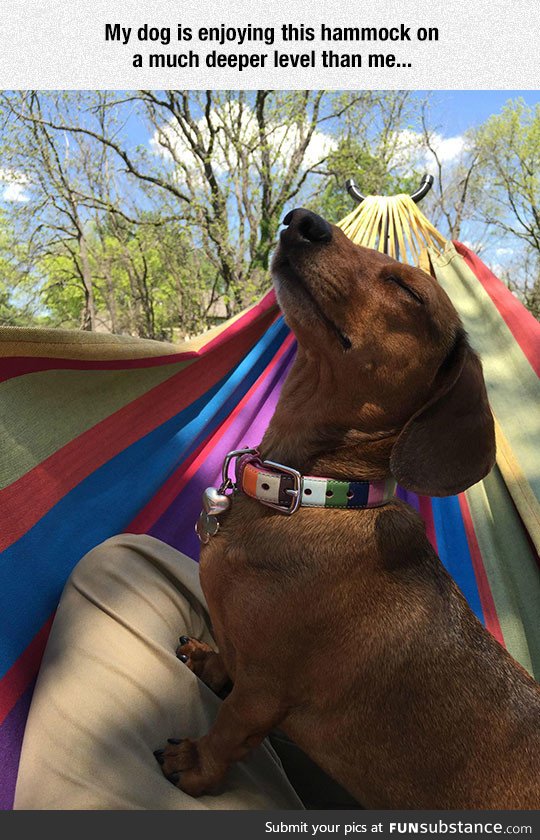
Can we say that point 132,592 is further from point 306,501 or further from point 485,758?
point 485,758

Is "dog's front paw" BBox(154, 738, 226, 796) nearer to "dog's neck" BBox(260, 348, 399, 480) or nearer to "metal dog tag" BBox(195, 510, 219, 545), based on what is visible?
"metal dog tag" BBox(195, 510, 219, 545)

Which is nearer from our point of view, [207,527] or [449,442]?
[449,442]

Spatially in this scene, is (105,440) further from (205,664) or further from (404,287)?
(404,287)

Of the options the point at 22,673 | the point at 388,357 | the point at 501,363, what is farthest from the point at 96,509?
the point at 501,363

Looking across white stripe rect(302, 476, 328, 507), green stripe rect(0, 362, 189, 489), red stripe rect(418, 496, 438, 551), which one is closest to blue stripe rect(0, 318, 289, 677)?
green stripe rect(0, 362, 189, 489)

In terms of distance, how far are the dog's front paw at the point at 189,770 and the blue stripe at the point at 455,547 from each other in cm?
152

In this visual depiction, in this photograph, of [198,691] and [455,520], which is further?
[455,520]

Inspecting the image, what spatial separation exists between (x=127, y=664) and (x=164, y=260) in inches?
834

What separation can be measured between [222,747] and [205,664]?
0.37 m

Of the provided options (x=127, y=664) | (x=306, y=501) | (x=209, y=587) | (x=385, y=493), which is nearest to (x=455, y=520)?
(x=385, y=493)

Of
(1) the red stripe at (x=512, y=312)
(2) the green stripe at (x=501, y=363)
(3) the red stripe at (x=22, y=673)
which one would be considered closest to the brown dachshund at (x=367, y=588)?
(3) the red stripe at (x=22, y=673)

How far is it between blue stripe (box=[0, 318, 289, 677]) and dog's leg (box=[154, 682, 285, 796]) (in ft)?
2.09

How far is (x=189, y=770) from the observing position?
1.99 meters

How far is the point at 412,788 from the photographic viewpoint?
192 centimetres
